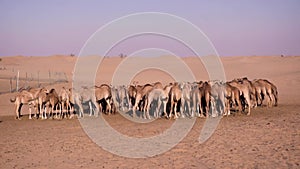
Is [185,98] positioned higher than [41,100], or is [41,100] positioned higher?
[41,100]

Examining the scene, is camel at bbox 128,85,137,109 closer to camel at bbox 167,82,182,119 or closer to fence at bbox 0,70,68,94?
camel at bbox 167,82,182,119

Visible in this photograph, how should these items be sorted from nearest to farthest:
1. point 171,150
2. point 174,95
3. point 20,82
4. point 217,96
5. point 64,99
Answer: point 171,150 < point 217,96 < point 174,95 < point 64,99 < point 20,82

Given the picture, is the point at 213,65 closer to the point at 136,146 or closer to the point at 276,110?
the point at 276,110

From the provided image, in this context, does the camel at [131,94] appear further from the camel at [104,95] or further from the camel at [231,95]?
the camel at [231,95]

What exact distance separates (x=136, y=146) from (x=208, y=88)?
8.89 meters

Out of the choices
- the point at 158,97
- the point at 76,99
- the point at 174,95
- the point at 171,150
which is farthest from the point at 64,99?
the point at 171,150

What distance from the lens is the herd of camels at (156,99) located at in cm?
2281

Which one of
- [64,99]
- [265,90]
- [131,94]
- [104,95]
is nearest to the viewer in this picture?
[64,99]

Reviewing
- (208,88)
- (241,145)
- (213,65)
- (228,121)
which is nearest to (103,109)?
(208,88)

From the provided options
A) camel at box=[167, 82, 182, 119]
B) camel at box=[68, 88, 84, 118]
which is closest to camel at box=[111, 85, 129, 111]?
camel at box=[68, 88, 84, 118]

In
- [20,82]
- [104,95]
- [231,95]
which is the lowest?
[231,95]

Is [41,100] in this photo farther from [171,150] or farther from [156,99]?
[171,150]

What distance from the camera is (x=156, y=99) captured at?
77.2 ft

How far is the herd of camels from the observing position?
2281cm
